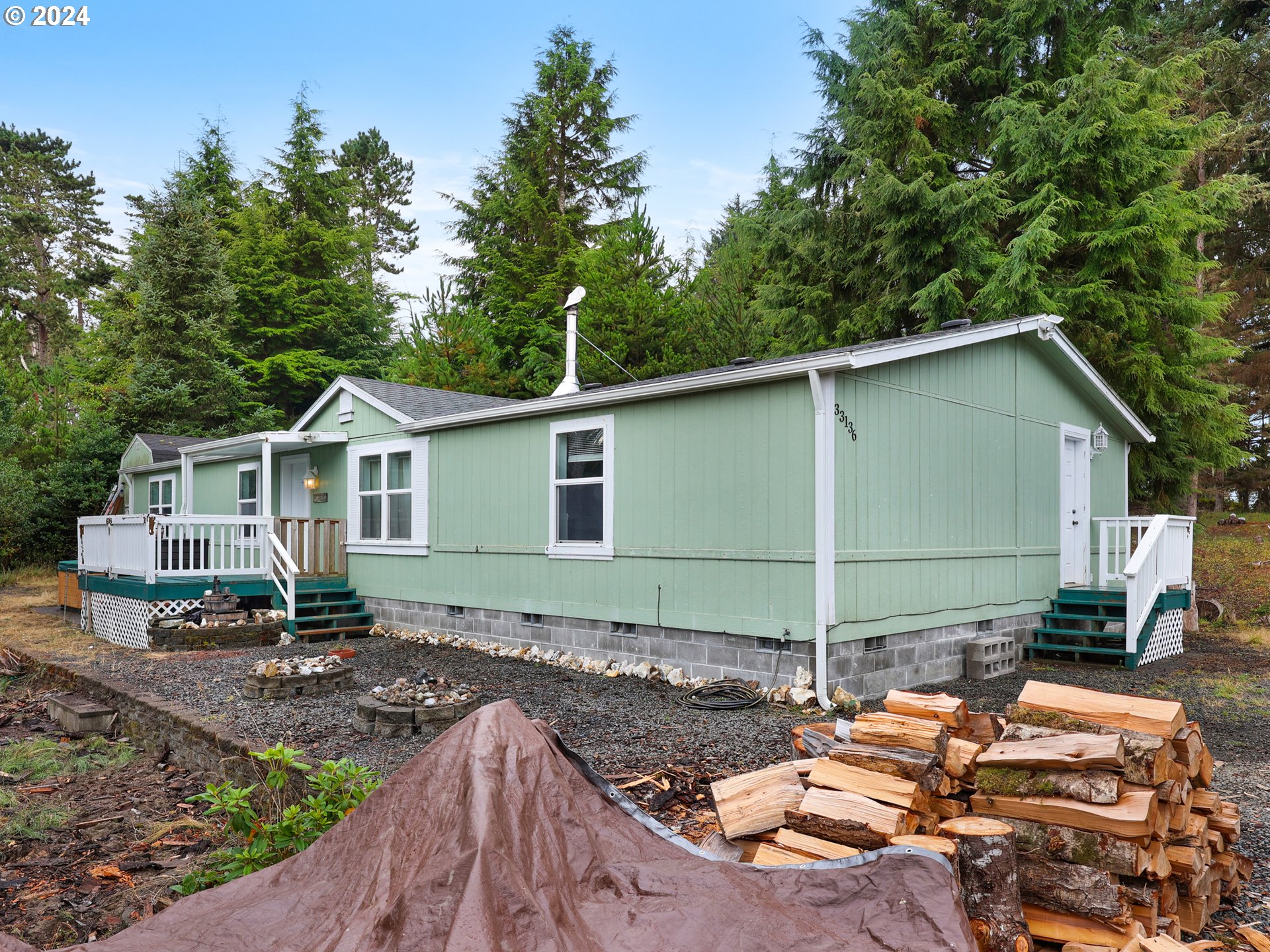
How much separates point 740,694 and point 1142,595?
4.76m

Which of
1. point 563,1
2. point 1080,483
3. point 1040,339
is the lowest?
point 1080,483

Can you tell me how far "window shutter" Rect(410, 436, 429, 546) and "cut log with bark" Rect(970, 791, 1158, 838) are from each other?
341 inches

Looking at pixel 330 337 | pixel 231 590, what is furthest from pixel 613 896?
pixel 330 337

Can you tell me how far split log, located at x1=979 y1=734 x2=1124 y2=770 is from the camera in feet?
8.75

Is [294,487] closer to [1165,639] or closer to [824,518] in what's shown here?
[824,518]

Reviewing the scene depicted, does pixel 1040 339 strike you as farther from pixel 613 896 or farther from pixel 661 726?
pixel 613 896

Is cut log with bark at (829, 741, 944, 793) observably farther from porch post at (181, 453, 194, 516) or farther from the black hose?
porch post at (181, 453, 194, 516)

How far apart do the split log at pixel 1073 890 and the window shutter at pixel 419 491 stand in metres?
8.74

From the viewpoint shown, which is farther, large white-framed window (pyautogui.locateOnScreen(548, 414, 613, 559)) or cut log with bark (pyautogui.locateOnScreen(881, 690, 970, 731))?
large white-framed window (pyautogui.locateOnScreen(548, 414, 613, 559))

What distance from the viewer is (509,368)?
21172 mm

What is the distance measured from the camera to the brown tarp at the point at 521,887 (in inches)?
79.8

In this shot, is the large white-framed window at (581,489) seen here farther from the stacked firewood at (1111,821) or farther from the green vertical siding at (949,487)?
the stacked firewood at (1111,821)

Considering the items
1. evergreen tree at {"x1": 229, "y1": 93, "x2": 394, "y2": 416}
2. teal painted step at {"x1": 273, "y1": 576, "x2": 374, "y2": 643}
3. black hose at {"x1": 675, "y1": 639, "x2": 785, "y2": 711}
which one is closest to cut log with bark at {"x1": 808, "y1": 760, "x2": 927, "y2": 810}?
black hose at {"x1": 675, "y1": 639, "x2": 785, "y2": 711}

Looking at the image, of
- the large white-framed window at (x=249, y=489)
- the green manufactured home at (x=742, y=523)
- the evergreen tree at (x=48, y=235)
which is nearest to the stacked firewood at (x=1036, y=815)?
the green manufactured home at (x=742, y=523)
